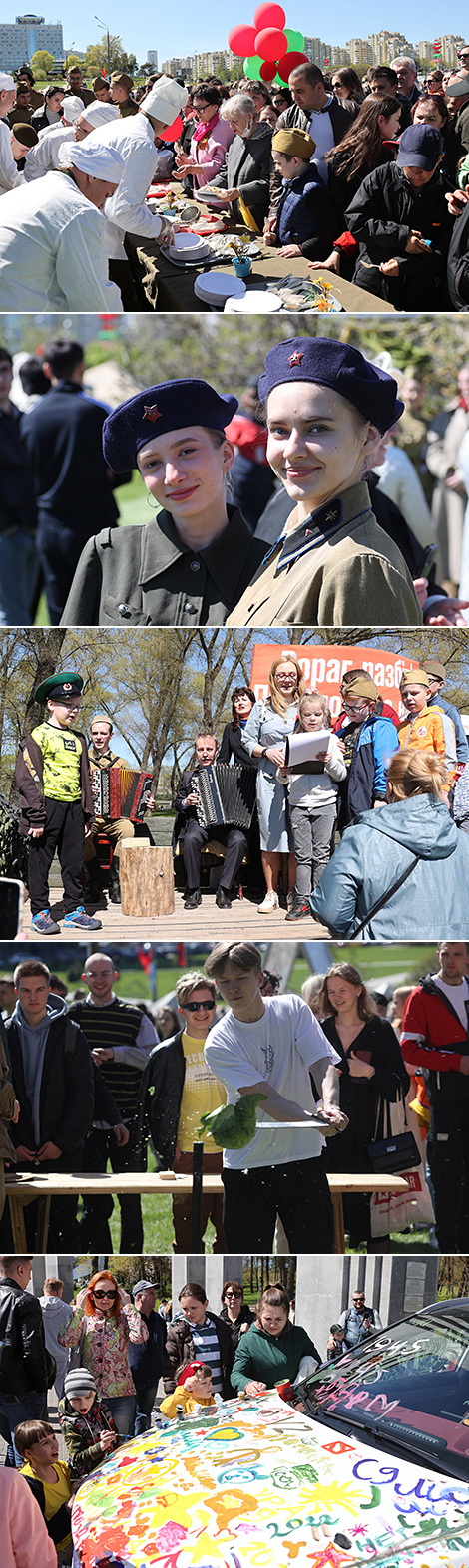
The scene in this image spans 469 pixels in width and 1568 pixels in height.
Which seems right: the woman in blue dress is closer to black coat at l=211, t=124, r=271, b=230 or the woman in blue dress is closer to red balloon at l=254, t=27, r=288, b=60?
black coat at l=211, t=124, r=271, b=230

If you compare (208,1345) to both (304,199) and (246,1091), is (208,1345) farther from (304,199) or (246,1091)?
(304,199)

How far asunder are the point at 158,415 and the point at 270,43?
6.84m

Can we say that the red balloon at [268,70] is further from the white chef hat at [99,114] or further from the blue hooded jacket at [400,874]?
the blue hooded jacket at [400,874]

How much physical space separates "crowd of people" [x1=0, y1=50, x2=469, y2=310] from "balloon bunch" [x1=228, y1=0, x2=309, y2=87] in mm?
1484

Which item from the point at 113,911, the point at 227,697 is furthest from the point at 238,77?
the point at 113,911

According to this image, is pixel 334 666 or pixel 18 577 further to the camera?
pixel 18 577

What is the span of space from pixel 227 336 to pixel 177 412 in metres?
0.49

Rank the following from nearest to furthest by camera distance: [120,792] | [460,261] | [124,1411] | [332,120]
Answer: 1. [124,1411]
2. [120,792]
3. [460,261]
4. [332,120]

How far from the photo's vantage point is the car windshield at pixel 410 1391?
10.5 feet

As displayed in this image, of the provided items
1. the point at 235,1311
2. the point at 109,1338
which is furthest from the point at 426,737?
the point at 109,1338

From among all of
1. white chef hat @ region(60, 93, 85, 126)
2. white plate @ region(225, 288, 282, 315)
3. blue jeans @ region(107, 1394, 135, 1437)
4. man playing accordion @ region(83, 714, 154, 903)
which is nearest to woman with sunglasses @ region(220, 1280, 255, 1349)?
blue jeans @ region(107, 1394, 135, 1437)

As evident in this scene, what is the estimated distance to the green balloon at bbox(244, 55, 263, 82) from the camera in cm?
1093

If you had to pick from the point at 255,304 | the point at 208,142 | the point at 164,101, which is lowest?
the point at 255,304

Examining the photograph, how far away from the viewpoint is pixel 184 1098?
5.62 m
